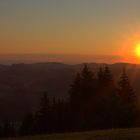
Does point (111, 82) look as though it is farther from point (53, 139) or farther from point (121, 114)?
point (53, 139)

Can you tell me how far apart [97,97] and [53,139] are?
25.0 metres

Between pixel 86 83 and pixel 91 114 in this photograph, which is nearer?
pixel 91 114

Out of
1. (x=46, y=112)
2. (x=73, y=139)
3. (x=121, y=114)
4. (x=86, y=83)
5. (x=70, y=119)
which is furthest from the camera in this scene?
(x=46, y=112)

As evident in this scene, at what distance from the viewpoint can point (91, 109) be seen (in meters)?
47.0

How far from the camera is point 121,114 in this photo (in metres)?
44.2

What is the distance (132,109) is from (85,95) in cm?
690

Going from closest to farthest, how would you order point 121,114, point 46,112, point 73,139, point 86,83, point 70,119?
point 73,139 → point 121,114 → point 70,119 → point 86,83 → point 46,112

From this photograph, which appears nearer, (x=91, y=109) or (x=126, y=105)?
(x=91, y=109)

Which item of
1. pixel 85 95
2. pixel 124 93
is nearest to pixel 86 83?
pixel 85 95

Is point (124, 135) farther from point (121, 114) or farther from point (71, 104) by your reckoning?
point (71, 104)

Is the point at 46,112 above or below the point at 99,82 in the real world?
below

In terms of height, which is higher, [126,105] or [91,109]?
[126,105]

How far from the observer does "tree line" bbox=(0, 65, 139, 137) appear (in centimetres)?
4403

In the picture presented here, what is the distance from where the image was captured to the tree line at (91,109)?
44.0m
